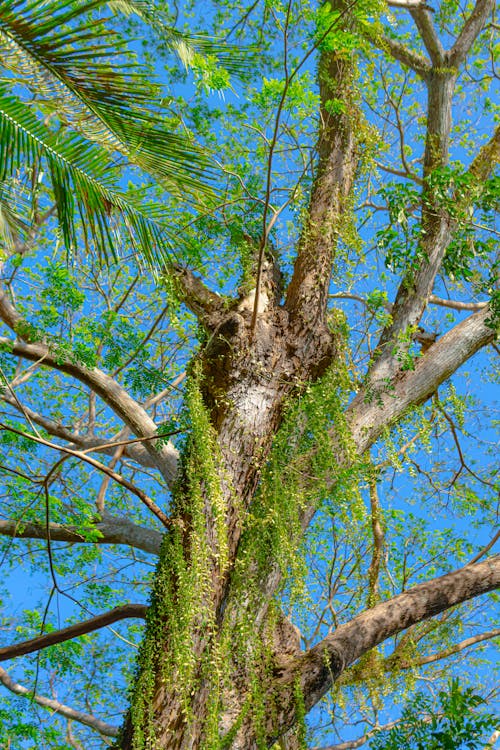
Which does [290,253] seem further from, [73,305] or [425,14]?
[425,14]

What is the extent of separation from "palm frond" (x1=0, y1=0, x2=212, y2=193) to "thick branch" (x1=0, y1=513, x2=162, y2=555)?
241 cm

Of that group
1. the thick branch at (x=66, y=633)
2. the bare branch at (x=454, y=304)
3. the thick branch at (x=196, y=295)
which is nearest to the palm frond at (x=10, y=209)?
the thick branch at (x=196, y=295)

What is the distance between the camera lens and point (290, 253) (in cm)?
411

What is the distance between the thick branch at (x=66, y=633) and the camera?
3.07 metres

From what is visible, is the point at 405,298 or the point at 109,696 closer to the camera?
the point at 405,298

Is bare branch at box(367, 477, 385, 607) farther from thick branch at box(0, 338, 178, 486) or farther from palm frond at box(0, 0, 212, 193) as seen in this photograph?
palm frond at box(0, 0, 212, 193)

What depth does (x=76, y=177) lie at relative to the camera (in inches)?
112

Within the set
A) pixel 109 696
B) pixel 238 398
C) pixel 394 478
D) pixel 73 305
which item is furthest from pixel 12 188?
pixel 109 696

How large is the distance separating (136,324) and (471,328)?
3664mm

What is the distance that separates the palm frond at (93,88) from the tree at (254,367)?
0.01 metres

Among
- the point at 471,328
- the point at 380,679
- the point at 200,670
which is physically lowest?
the point at 200,670

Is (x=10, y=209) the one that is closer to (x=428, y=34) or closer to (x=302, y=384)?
(x=302, y=384)

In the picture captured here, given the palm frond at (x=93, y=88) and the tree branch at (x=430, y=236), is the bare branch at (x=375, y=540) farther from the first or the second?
the palm frond at (x=93, y=88)

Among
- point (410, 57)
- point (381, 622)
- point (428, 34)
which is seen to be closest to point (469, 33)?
point (428, 34)
